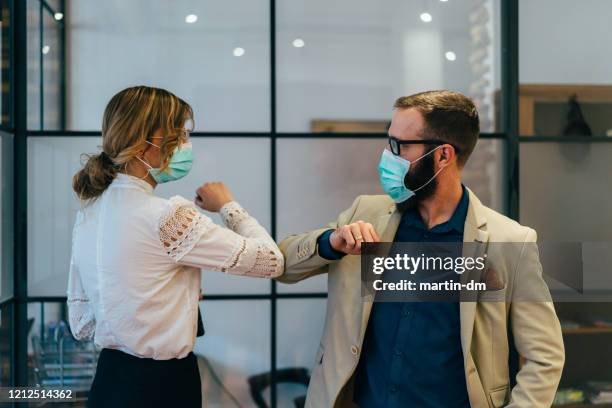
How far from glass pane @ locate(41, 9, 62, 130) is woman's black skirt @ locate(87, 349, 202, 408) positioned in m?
1.19

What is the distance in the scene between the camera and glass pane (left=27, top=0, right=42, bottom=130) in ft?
8.63

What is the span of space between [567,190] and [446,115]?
1172mm

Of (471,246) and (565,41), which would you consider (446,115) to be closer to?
(471,246)

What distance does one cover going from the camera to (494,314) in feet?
5.76

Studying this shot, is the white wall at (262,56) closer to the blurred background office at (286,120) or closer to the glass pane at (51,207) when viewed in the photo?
the blurred background office at (286,120)

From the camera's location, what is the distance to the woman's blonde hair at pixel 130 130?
175 centimetres

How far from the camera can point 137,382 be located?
1.78m

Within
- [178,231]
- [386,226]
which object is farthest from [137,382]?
[386,226]

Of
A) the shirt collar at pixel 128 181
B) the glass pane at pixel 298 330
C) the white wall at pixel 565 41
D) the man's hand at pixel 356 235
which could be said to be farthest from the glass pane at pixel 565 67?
the shirt collar at pixel 128 181

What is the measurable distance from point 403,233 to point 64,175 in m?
1.44

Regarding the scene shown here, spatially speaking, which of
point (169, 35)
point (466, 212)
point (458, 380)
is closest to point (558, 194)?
point (466, 212)

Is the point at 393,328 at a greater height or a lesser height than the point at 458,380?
greater

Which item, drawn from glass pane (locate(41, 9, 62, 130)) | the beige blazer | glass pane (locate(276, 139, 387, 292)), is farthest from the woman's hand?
glass pane (locate(41, 9, 62, 130))

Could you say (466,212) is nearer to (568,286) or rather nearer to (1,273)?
(568,286)
